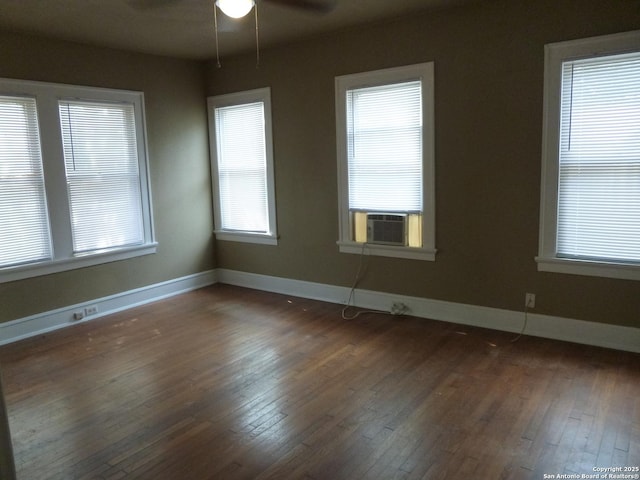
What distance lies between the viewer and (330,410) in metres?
2.95

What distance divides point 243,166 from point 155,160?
0.96m

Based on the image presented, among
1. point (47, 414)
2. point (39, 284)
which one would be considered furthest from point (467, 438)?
point (39, 284)

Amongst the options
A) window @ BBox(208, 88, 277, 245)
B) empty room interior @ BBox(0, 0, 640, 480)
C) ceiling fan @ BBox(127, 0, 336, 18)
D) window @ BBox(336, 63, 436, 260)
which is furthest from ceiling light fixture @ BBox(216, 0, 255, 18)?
window @ BBox(208, 88, 277, 245)

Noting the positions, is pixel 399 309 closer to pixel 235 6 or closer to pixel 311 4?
pixel 311 4

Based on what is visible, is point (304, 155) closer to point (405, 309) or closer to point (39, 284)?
point (405, 309)

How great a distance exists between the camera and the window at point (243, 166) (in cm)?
544

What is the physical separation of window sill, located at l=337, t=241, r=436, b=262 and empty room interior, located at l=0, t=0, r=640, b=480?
0.08 ft

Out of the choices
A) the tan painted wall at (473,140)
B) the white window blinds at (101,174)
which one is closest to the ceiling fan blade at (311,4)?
the tan painted wall at (473,140)

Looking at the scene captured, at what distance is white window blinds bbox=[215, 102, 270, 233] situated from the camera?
18.1 feet

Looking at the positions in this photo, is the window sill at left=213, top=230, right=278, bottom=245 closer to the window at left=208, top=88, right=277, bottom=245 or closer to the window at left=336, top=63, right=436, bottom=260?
the window at left=208, top=88, right=277, bottom=245

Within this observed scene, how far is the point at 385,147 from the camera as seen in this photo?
4570 millimetres

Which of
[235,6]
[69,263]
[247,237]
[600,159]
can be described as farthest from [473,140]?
[69,263]

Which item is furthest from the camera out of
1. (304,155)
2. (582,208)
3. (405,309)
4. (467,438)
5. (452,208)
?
(304,155)

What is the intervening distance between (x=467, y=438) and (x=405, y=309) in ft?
6.87
